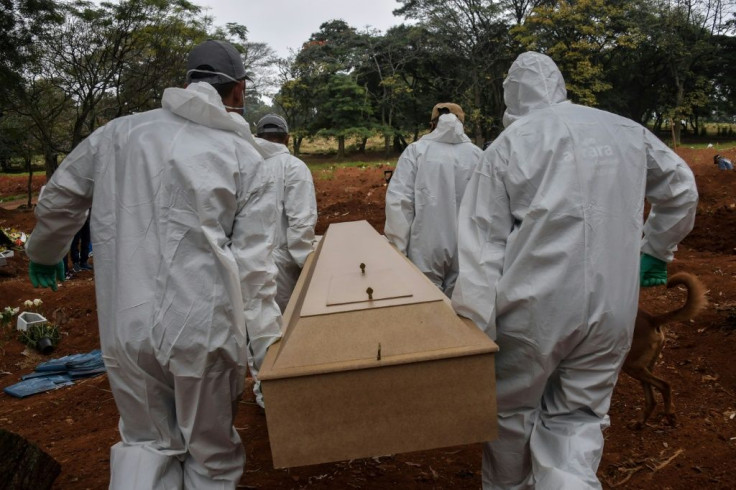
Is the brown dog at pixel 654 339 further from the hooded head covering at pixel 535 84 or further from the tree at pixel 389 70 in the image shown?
the tree at pixel 389 70

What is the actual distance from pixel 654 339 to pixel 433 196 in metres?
1.69

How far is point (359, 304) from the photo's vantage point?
2139 mm

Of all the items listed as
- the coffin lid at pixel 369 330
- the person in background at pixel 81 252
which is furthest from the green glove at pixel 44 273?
the person in background at pixel 81 252

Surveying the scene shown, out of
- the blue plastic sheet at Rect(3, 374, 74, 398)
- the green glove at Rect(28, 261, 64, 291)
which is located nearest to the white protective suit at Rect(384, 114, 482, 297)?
the green glove at Rect(28, 261, 64, 291)

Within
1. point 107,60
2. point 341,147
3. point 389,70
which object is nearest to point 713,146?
point 389,70

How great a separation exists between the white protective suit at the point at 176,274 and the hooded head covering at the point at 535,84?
108cm

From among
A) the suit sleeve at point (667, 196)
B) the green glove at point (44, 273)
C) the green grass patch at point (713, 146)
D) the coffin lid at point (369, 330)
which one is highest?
the suit sleeve at point (667, 196)

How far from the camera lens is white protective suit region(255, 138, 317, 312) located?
13.4 ft

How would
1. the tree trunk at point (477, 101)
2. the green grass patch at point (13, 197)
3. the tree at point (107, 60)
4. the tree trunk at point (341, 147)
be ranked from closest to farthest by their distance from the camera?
the tree at point (107, 60) < the green grass patch at point (13, 197) < the tree trunk at point (477, 101) < the tree trunk at point (341, 147)

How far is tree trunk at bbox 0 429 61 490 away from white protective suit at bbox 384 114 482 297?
2504 millimetres

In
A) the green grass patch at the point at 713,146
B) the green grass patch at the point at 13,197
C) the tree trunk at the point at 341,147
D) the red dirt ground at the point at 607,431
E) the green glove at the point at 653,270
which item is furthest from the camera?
the tree trunk at the point at 341,147

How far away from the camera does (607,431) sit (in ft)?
11.0

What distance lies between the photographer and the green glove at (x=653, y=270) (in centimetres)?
260

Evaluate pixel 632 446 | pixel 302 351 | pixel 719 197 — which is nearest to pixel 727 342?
pixel 632 446
